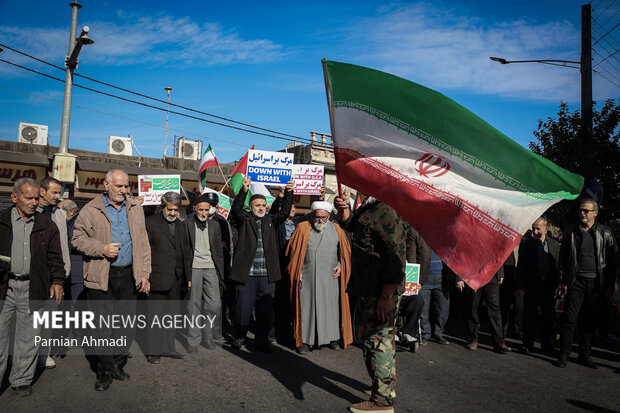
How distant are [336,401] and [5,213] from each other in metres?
3.66

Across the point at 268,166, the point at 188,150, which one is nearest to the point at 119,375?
the point at 268,166

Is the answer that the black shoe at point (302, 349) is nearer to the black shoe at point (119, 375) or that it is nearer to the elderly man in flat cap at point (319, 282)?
the elderly man in flat cap at point (319, 282)

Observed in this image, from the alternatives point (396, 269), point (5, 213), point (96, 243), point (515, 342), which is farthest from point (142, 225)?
point (515, 342)

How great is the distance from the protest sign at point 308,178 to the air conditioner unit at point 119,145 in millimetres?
13825

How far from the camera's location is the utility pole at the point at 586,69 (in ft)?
38.3

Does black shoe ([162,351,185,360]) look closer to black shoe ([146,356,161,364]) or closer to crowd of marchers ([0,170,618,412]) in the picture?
crowd of marchers ([0,170,618,412])

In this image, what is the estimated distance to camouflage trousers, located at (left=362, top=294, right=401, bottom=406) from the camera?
4.11m

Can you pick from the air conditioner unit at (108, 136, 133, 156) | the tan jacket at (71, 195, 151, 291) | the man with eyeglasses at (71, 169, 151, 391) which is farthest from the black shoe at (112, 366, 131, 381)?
the air conditioner unit at (108, 136, 133, 156)

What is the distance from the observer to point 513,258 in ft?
27.3

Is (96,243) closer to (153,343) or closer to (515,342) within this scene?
(153,343)

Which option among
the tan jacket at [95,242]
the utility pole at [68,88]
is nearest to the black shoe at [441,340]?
the tan jacket at [95,242]

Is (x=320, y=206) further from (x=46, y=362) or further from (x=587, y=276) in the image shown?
(x=46, y=362)

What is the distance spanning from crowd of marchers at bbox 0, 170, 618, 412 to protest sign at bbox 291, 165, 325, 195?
455 centimetres

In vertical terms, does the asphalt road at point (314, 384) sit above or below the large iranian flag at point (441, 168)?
below
